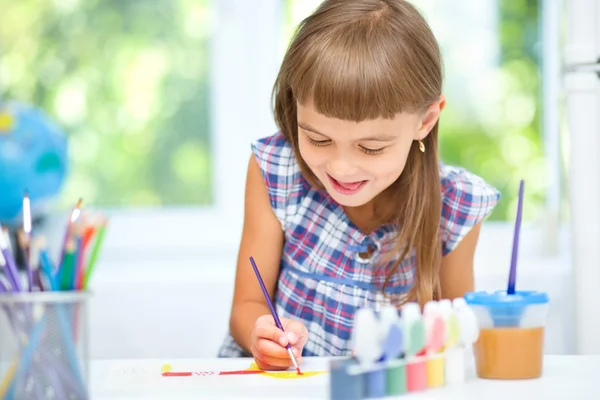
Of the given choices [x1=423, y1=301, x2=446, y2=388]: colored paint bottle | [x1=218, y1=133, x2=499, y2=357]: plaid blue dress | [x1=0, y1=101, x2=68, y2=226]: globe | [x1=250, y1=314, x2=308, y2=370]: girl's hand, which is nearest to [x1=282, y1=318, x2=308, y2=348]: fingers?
[x1=250, y1=314, x2=308, y2=370]: girl's hand

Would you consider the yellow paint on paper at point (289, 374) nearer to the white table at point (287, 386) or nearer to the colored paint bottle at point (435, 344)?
the white table at point (287, 386)

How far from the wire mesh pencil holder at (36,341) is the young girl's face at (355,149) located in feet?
1.45

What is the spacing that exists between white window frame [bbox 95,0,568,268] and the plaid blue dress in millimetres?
928

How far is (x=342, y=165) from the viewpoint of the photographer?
3.38 ft

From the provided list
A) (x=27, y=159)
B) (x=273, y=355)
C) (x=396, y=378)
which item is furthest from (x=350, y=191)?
(x=27, y=159)

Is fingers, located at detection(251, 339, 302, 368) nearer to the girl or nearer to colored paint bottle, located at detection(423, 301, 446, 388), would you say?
the girl

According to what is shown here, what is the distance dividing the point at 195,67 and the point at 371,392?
5.64 ft

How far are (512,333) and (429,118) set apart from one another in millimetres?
402

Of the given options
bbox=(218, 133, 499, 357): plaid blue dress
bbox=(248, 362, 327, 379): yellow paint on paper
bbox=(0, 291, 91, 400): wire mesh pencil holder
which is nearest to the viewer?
bbox=(0, 291, 91, 400): wire mesh pencil holder

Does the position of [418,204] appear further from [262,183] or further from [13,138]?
[13,138]

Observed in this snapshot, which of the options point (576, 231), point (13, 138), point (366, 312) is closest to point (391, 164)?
point (366, 312)

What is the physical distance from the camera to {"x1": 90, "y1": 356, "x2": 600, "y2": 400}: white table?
0.77 metres

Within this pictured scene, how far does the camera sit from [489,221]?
7.50ft

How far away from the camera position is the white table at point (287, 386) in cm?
77
